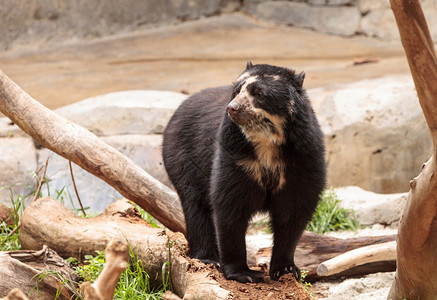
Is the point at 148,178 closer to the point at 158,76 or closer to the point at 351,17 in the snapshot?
the point at 158,76

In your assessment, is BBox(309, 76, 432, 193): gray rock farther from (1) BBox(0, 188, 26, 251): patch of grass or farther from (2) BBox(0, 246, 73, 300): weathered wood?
(2) BBox(0, 246, 73, 300): weathered wood

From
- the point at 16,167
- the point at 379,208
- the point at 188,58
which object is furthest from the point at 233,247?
the point at 188,58

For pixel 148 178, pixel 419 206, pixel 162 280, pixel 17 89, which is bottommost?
pixel 162 280

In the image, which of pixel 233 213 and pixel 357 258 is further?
pixel 357 258

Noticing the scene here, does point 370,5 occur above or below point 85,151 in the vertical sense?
above

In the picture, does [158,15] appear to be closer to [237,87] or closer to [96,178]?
[96,178]

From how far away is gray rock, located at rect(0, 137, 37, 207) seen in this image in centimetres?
575

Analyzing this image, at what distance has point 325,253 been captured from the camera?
4.26 metres

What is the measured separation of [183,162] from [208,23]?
8153mm

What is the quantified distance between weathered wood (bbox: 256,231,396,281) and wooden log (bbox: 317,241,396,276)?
0.20 meters

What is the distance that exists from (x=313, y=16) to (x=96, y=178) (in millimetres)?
7185

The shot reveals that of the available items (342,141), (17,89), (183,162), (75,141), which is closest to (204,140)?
(183,162)

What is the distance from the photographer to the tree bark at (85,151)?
12.8ft

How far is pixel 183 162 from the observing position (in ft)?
12.7
